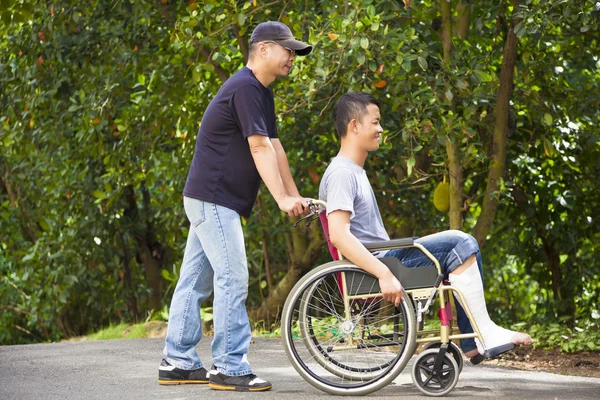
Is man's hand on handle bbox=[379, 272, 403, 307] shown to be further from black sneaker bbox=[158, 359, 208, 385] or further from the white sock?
black sneaker bbox=[158, 359, 208, 385]

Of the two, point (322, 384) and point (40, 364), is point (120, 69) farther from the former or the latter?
point (322, 384)

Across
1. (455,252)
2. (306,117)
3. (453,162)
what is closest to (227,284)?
(455,252)

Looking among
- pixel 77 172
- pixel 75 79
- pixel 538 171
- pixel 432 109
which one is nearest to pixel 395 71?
pixel 432 109

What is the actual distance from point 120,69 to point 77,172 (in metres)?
1.79

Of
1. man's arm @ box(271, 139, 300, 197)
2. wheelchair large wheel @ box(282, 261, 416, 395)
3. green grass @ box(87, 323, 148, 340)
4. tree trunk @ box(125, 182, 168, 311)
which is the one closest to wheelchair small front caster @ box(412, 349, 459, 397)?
wheelchair large wheel @ box(282, 261, 416, 395)

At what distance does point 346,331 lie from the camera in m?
4.77

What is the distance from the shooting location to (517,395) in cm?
478

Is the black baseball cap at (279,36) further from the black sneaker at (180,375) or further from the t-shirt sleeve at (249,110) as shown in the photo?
the black sneaker at (180,375)

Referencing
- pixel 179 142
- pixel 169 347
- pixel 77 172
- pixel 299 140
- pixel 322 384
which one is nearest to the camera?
pixel 322 384

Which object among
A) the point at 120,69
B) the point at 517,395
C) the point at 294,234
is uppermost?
the point at 120,69

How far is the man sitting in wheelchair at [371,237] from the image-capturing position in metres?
4.64

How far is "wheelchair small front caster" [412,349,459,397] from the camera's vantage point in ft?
15.4

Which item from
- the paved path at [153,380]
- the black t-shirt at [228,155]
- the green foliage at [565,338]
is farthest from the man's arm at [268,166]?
the green foliage at [565,338]

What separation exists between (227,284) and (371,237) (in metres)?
0.73
